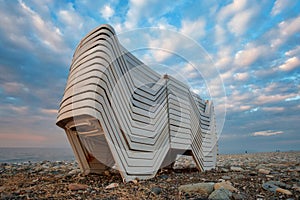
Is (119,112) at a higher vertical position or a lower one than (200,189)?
higher

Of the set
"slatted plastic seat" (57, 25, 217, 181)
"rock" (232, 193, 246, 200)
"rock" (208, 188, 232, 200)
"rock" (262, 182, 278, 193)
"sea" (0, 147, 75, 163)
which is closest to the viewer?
"rock" (208, 188, 232, 200)

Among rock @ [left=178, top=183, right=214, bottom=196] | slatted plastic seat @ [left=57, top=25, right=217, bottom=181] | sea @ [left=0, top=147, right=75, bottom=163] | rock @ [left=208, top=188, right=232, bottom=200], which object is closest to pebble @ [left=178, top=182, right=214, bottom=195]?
rock @ [left=178, top=183, right=214, bottom=196]

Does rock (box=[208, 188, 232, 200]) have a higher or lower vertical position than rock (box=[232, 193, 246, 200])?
higher

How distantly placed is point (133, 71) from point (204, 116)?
5407 mm

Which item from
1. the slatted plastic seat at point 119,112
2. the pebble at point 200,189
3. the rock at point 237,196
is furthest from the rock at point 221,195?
the slatted plastic seat at point 119,112

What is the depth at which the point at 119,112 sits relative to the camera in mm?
6062

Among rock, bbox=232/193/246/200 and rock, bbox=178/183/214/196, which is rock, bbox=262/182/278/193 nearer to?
rock, bbox=232/193/246/200

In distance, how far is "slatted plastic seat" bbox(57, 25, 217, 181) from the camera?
221 inches

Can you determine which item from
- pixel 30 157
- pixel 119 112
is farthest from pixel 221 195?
pixel 30 157

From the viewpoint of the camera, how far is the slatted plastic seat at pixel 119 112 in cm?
561

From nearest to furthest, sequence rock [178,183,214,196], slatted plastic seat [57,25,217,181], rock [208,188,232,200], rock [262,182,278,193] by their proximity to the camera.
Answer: rock [208,188,232,200], rock [178,183,214,196], rock [262,182,278,193], slatted plastic seat [57,25,217,181]

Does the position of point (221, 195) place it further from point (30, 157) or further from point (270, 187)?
point (30, 157)

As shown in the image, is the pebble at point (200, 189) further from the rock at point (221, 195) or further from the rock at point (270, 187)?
the rock at point (270, 187)

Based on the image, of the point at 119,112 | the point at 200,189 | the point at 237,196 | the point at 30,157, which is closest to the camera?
the point at 237,196
